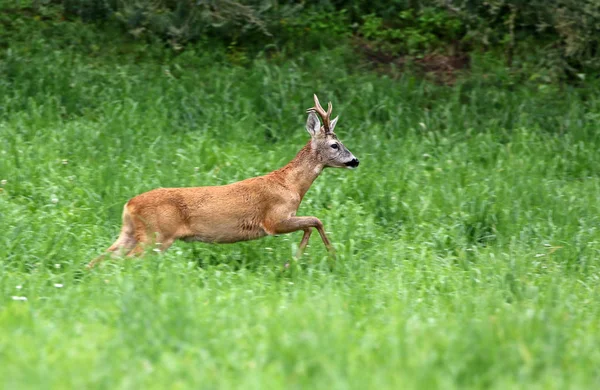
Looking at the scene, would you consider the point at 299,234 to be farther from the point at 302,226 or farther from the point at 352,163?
the point at 352,163

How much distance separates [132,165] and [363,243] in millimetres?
2705

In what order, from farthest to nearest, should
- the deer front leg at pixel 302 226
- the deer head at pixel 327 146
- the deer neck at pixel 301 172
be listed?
the deer head at pixel 327 146 → the deer neck at pixel 301 172 → the deer front leg at pixel 302 226

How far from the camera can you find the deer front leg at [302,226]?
754 centimetres

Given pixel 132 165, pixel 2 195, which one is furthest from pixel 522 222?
pixel 2 195

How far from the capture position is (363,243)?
25.6 feet

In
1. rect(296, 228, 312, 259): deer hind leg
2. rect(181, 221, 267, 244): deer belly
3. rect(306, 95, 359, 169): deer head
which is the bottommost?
rect(296, 228, 312, 259): deer hind leg

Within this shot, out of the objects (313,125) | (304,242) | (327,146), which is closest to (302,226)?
(304,242)

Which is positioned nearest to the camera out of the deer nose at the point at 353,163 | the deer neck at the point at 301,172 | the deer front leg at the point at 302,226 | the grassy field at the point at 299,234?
the grassy field at the point at 299,234

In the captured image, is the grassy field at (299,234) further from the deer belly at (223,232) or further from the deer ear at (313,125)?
the deer ear at (313,125)

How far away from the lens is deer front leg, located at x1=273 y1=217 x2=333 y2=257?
7.54 m

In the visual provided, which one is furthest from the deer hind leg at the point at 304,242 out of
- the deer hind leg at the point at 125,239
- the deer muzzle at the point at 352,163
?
the deer hind leg at the point at 125,239

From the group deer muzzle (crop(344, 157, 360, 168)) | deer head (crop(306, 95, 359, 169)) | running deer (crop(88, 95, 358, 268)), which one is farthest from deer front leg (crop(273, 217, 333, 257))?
deer muzzle (crop(344, 157, 360, 168))

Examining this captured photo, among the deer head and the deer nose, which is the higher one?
the deer head

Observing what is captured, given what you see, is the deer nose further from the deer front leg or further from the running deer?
the deer front leg
